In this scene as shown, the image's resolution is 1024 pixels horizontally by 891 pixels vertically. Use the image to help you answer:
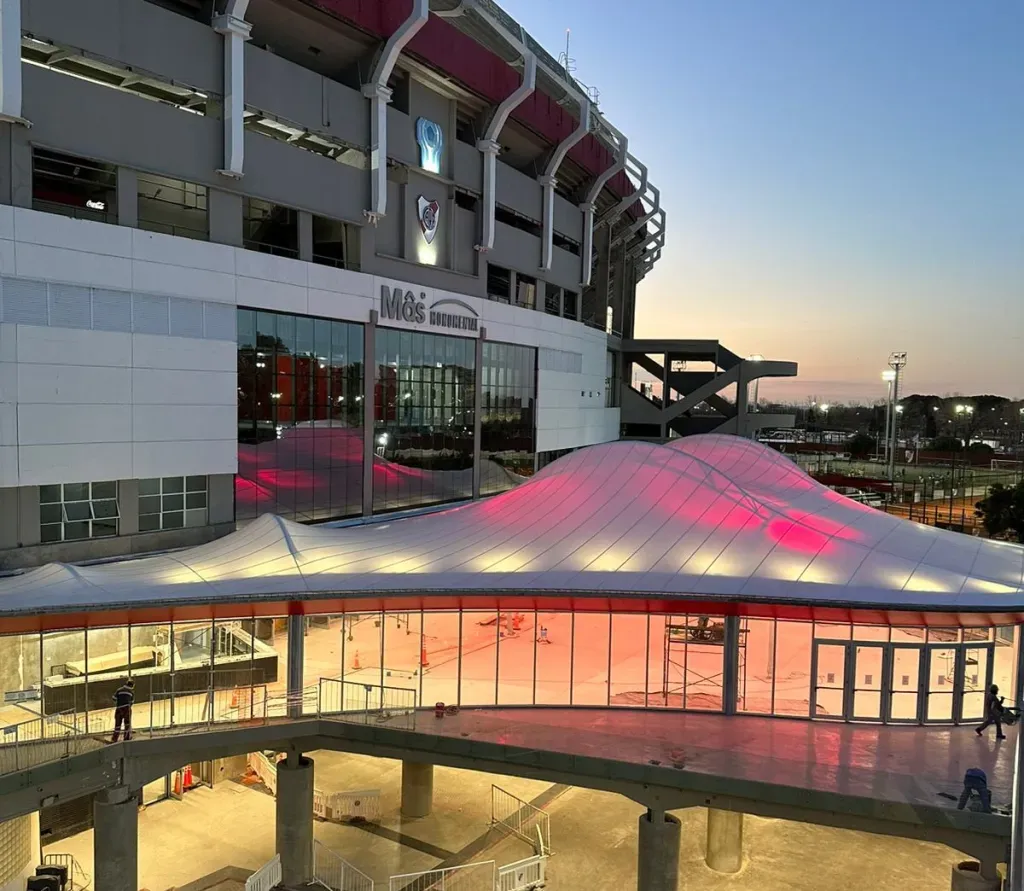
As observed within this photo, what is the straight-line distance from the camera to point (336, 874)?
19.3 m

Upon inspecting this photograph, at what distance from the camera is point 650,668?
20.9 m

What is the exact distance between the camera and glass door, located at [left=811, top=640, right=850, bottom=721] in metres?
19.4

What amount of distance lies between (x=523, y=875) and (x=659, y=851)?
3.90 metres

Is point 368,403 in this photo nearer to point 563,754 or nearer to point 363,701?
point 363,701

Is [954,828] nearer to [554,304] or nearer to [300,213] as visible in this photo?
[300,213]

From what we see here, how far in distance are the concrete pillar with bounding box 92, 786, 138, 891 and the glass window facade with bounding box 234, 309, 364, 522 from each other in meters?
12.9

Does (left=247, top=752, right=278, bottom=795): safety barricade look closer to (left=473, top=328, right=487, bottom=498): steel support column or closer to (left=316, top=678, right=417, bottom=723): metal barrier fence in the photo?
(left=316, top=678, right=417, bottom=723): metal barrier fence

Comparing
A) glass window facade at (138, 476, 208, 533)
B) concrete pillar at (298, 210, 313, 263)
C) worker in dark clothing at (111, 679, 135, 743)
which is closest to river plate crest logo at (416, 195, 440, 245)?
concrete pillar at (298, 210, 313, 263)

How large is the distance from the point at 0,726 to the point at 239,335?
1452cm

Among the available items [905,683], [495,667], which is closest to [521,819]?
[495,667]

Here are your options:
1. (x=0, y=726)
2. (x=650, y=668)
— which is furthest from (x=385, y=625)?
(x=0, y=726)

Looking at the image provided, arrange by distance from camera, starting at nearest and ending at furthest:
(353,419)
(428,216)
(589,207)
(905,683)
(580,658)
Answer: (905,683), (580,658), (353,419), (428,216), (589,207)

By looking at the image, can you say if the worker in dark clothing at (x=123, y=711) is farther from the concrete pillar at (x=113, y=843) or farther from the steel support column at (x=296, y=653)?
the steel support column at (x=296, y=653)

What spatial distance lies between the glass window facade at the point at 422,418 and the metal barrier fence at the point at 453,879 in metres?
18.0
